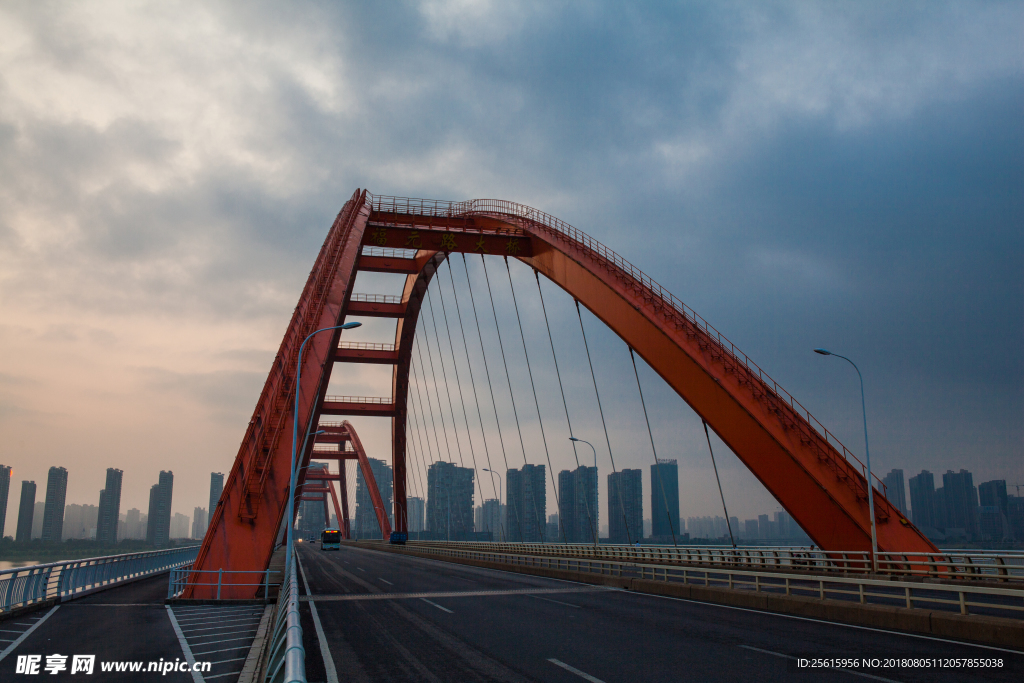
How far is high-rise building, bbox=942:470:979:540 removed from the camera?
6612 centimetres

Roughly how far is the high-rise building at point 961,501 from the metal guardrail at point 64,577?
69.4m

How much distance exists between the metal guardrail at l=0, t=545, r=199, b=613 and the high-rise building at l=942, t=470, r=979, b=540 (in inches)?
2734

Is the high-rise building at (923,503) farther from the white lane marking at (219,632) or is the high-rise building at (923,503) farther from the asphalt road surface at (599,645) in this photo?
the white lane marking at (219,632)

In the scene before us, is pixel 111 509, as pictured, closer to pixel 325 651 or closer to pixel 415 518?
pixel 415 518

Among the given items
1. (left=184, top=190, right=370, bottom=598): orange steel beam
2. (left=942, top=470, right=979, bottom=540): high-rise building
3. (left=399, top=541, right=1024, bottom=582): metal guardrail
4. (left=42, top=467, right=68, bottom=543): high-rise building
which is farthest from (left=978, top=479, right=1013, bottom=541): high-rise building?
(left=42, top=467, right=68, bottom=543): high-rise building

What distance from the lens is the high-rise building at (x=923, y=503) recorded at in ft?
226

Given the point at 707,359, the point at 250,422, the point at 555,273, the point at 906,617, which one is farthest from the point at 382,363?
the point at 906,617

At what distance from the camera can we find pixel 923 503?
69250mm

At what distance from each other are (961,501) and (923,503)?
3.41 metres

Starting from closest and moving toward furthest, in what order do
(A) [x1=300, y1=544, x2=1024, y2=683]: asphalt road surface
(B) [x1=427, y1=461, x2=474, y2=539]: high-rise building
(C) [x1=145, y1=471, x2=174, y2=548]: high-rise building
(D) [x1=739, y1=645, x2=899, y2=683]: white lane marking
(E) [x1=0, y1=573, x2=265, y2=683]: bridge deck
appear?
1. (D) [x1=739, y1=645, x2=899, y2=683]: white lane marking
2. (A) [x1=300, y1=544, x2=1024, y2=683]: asphalt road surface
3. (E) [x1=0, y1=573, x2=265, y2=683]: bridge deck
4. (B) [x1=427, y1=461, x2=474, y2=539]: high-rise building
5. (C) [x1=145, y1=471, x2=174, y2=548]: high-rise building

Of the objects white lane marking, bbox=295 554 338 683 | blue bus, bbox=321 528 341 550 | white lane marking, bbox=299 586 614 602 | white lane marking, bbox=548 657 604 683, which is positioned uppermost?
white lane marking, bbox=548 657 604 683

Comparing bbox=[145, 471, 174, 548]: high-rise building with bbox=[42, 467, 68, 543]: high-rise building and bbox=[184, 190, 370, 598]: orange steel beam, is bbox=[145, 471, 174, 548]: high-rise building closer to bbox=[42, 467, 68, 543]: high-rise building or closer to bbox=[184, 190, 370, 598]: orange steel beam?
bbox=[42, 467, 68, 543]: high-rise building

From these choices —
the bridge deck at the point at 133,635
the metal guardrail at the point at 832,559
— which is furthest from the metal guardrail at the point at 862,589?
the bridge deck at the point at 133,635

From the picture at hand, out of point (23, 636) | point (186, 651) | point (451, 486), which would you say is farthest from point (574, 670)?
point (451, 486)
